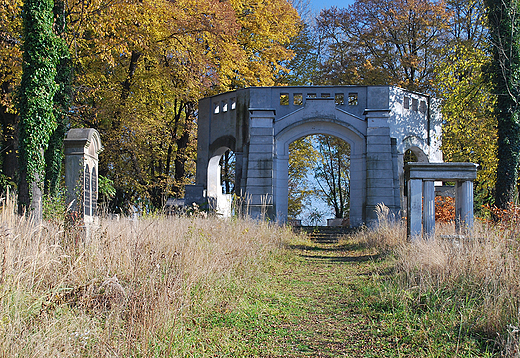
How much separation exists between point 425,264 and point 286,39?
18.3 m

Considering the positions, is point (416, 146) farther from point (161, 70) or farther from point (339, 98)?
point (161, 70)

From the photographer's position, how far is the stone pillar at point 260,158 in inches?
657

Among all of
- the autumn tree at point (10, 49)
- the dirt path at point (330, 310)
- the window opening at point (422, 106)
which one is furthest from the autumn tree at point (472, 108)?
the autumn tree at point (10, 49)

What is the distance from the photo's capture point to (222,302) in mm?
5828

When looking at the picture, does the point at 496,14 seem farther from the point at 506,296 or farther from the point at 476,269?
the point at 506,296

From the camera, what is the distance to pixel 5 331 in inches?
137

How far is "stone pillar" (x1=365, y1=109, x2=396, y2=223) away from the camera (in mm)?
16281

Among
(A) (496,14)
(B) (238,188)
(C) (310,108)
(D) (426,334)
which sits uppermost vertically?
(A) (496,14)

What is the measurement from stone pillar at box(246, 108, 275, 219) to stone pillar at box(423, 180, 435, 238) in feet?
24.6

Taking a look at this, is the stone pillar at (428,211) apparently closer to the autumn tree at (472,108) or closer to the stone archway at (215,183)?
the autumn tree at (472,108)

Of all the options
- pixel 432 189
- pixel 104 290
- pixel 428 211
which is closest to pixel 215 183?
pixel 432 189

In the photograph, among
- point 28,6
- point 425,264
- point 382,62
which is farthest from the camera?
point 382,62

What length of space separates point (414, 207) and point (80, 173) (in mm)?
6454

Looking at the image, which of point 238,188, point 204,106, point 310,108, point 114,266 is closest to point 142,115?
point 204,106
